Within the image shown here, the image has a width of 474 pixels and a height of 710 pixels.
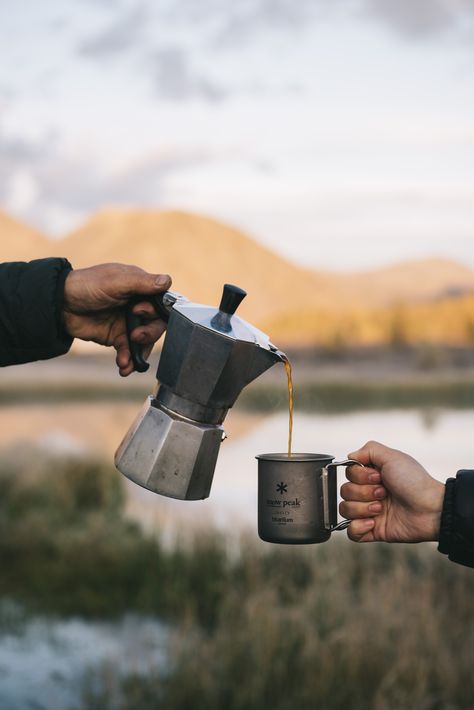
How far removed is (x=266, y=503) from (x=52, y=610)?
33.1 feet

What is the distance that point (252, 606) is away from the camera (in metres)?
8.52

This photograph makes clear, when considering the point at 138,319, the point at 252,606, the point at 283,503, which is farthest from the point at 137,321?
the point at 252,606

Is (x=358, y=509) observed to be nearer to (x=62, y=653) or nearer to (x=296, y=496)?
(x=296, y=496)

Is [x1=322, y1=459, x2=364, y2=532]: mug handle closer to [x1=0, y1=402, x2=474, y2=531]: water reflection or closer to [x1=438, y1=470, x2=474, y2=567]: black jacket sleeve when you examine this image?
[x1=438, y1=470, x2=474, y2=567]: black jacket sleeve

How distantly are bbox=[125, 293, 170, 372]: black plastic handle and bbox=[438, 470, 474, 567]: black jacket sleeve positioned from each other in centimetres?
89

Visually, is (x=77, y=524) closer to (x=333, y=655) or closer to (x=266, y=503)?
(x=333, y=655)

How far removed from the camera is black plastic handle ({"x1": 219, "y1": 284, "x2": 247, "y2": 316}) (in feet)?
7.35

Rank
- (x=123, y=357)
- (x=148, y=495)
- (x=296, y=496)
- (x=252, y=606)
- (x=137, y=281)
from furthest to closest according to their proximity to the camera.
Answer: (x=148, y=495), (x=252, y=606), (x=123, y=357), (x=137, y=281), (x=296, y=496)

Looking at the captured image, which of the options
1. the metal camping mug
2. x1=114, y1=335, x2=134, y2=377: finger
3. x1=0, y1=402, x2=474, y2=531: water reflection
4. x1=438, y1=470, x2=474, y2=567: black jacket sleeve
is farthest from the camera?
x1=0, y1=402, x2=474, y2=531: water reflection

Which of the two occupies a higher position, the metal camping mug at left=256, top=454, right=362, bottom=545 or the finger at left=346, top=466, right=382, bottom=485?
the finger at left=346, top=466, right=382, bottom=485

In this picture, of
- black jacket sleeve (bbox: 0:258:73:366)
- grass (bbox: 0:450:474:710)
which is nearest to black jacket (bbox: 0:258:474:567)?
black jacket sleeve (bbox: 0:258:73:366)

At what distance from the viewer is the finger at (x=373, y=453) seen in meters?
2.54

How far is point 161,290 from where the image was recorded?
250 centimetres

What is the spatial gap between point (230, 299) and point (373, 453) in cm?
64
